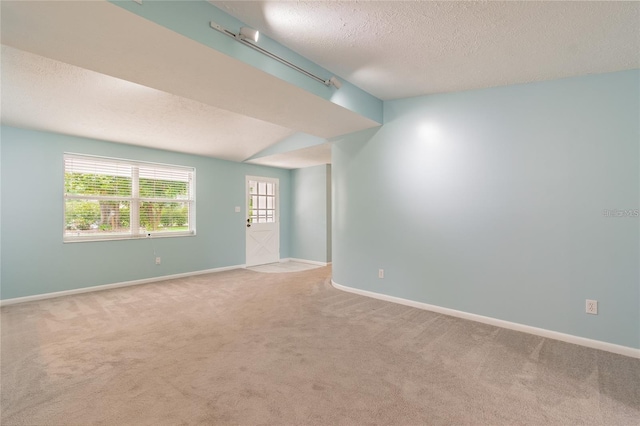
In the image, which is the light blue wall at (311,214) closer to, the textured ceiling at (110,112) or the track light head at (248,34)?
the textured ceiling at (110,112)

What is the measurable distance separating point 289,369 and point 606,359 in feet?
8.56

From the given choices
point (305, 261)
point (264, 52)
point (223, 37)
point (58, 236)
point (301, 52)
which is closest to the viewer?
point (223, 37)

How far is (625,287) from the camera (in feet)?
8.48

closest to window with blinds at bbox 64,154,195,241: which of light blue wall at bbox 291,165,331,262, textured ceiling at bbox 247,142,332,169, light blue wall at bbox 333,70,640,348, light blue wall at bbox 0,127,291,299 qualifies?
light blue wall at bbox 0,127,291,299

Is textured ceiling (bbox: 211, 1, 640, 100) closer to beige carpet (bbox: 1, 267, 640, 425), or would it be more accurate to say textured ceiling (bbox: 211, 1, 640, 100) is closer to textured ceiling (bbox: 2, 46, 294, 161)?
textured ceiling (bbox: 2, 46, 294, 161)

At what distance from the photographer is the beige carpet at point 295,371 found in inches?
70.1

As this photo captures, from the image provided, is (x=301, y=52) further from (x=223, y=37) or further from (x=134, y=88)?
(x=134, y=88)

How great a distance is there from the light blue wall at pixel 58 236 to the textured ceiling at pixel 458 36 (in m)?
3.84

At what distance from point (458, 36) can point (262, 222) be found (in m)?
5.54

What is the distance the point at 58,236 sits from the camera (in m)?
4.29

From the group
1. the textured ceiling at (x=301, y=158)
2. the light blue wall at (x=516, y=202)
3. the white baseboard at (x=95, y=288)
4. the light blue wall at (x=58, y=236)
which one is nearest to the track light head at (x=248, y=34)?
the light blue wall at (x=516, y=202)

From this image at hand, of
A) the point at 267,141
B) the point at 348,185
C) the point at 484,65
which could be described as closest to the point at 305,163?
the point at 267,141

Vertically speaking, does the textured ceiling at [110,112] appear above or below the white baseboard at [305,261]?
above

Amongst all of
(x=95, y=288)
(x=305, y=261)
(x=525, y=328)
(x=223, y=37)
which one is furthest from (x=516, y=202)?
(x=95, y=288)
